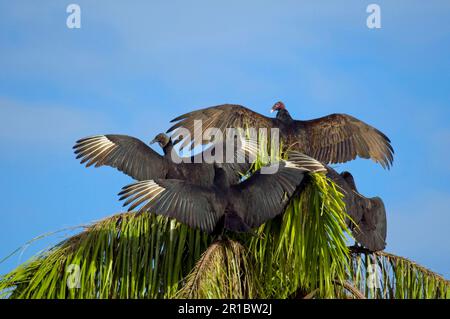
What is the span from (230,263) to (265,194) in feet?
1.92

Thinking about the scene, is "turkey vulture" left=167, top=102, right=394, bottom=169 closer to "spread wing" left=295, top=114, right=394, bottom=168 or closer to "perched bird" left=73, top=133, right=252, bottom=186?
"spread wing" left=295, top=114, right=394, bottom=168

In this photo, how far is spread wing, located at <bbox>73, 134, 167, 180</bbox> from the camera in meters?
9.21

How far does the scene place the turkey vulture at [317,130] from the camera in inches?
402

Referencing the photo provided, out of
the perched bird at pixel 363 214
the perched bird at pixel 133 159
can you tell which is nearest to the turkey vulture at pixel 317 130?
the perched bird at pixel 133 159

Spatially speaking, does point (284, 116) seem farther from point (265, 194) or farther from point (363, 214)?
point (265, 194)

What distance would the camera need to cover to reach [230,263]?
23.3 feet

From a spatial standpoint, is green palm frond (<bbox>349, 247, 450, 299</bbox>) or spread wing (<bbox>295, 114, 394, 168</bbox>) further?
spread wing (<bbox>295, 114, 394, 168</bbox>)

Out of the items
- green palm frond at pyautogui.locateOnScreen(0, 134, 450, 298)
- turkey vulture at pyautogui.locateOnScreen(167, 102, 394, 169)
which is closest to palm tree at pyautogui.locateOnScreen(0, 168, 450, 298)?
green palm frond at pyautogui.locateOnScreen(0, 134, 450, 298)

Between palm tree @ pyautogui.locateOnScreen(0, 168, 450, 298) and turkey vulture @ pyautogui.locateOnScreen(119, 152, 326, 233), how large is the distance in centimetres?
14

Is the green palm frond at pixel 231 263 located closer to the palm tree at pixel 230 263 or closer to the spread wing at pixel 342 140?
the palm tree at pixel 230 263

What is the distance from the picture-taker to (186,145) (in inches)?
379

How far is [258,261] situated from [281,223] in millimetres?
329

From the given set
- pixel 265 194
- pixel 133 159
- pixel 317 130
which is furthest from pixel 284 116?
pixel 265 194
